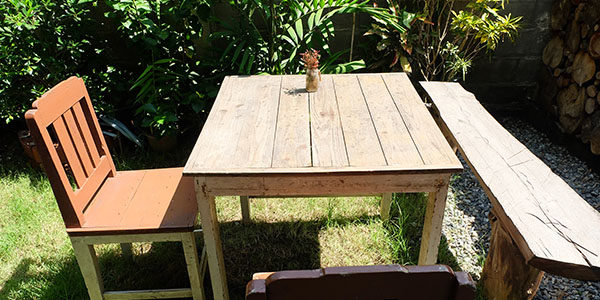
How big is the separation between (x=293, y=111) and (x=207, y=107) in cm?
153

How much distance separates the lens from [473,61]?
3828 mm

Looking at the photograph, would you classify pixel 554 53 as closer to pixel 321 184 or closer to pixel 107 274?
pixel 321 184

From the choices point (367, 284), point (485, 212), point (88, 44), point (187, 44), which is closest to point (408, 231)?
point (485, 212)

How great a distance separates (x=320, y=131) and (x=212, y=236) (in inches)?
24.4

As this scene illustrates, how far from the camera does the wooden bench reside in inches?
56.2

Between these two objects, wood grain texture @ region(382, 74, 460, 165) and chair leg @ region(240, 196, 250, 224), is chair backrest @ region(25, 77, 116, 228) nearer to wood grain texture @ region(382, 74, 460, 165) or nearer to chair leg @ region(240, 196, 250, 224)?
chair leg @ region(240, 196, 250, 224)

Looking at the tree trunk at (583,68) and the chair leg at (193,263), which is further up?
the tree trunk at (583,68)

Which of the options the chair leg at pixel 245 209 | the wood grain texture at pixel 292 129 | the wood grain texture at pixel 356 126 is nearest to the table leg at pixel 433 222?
the wood grain texture at pixel 356 126

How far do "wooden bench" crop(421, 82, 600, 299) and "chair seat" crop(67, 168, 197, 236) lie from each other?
1.29 meters

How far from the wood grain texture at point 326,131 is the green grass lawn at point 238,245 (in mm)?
895

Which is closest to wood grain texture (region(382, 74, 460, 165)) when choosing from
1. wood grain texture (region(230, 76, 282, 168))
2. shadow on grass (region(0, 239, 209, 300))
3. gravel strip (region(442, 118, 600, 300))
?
wood grain texture (region(230, 76, 282, 168))

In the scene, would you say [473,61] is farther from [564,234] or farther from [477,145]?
[564,234]

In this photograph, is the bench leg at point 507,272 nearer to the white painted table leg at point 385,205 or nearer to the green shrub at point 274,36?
the white painted table leg at point 385,205

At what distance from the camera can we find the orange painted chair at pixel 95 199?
5.42 ft
